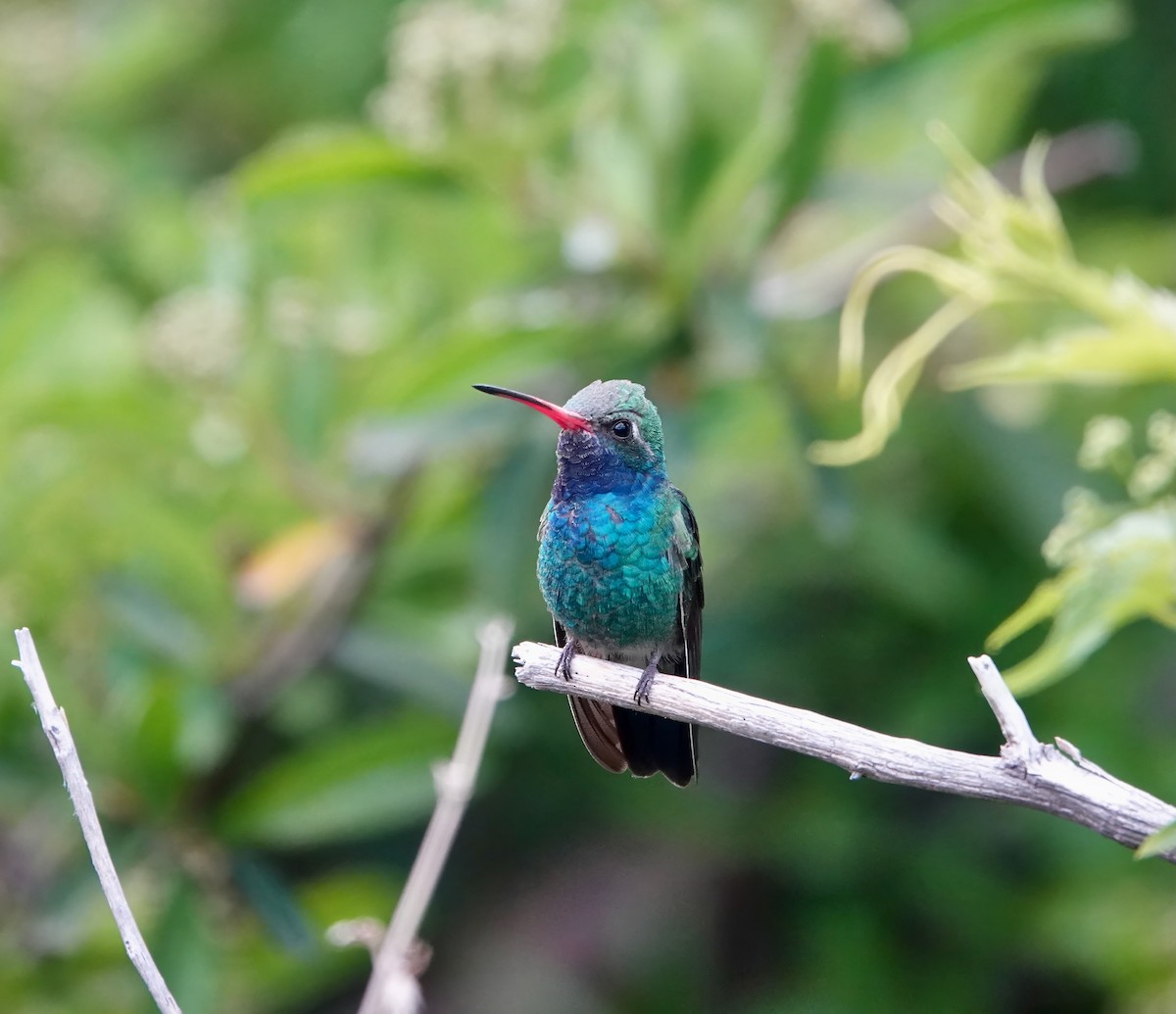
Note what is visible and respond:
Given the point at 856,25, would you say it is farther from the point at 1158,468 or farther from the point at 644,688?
the point at 644,688

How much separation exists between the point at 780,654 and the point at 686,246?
4.48 ft

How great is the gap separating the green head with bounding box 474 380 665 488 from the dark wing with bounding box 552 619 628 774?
1.35ft

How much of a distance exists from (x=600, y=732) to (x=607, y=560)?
32cm

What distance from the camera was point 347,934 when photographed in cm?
252

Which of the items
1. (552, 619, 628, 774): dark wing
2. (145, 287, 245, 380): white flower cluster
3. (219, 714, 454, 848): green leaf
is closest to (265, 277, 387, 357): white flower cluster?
(145, 287, 245, 380): white flower cluster

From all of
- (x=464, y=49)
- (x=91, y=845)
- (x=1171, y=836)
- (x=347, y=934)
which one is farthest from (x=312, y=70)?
(x=1171, y=836)

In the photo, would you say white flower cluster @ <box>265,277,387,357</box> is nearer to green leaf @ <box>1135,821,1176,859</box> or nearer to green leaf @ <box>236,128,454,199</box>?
green leaf @ <box>236,128,454,199</box>

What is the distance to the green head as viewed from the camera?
102 inches

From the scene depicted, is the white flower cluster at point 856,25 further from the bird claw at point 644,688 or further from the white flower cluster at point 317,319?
the bird claw at point 644,688

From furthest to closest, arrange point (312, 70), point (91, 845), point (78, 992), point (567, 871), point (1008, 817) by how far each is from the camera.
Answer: point (312, 70) → point (567, 871) → point (1008, 817) → point (78, 992) → point (91, 845)

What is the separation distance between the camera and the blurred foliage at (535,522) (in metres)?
3.76

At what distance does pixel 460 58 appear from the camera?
376cm

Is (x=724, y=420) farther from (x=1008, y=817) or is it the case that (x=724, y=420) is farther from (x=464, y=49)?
(x=1008, y=817)

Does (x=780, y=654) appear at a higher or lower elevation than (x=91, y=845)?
lower
